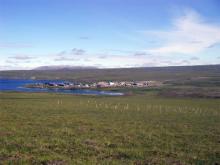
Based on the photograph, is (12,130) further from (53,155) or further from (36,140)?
(53,155)

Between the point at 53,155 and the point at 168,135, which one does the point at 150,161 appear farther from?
the point at 168,135

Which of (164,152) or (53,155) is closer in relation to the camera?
(53,155)

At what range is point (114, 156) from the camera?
14664 mm

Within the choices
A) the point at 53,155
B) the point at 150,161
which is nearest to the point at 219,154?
the point at 150,161

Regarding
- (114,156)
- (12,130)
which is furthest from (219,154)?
(12,130)

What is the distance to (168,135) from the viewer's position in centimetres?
2133

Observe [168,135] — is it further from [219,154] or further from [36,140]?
[36,140]

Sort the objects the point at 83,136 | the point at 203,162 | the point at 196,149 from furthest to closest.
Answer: the point at 83,136 < the point at 196,149 < the point at 203,162

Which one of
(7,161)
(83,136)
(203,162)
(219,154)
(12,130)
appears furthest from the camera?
(12,130)

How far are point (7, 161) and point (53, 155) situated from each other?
2.16 meters

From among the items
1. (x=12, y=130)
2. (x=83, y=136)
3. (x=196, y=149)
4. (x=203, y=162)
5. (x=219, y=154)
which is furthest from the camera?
(x=12, y=130)

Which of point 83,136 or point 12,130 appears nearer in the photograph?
point 83,136

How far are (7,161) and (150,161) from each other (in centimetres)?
629

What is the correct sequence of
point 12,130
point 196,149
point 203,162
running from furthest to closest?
point 12,130 → point 196,149 → point 203,162
